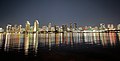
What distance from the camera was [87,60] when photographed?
29.8 feet

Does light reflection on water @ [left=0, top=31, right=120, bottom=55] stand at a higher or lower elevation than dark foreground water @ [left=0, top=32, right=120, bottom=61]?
higher

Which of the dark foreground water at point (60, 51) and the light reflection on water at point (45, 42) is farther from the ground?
the light reflection on water at point (45, 42)

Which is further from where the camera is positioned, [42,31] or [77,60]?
[42,31]

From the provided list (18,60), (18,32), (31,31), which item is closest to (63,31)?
(31,31)

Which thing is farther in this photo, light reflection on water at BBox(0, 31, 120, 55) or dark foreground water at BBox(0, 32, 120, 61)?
light reflection on water at BBox(0, 31, 120, 55)

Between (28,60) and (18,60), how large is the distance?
724mm

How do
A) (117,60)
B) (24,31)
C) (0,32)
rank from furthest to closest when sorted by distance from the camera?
(24,31)
(0,32)
(117,60)

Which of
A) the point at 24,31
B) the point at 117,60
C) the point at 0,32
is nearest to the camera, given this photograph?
the point at 117,60

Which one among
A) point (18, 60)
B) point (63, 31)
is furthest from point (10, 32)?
point (18, 60)

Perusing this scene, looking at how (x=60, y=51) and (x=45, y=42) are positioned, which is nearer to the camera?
(x=60, y=51)

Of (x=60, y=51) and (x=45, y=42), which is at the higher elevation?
(x=45, y=42)

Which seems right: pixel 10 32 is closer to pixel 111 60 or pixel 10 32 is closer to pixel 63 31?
pixel 63 31

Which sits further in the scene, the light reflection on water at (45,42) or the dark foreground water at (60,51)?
the light reflection on water at (45,42)

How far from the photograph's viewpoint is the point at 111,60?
8.98m
